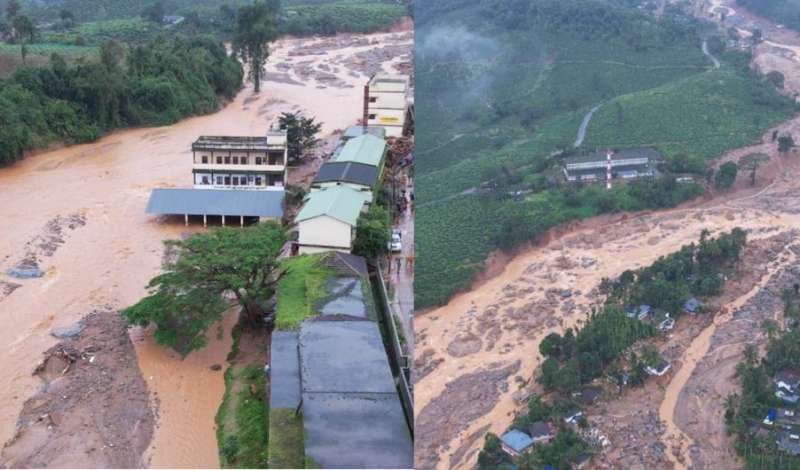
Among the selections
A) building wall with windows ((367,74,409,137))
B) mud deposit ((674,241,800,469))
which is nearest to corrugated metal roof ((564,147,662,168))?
mud deposit ((674,241,800,469))

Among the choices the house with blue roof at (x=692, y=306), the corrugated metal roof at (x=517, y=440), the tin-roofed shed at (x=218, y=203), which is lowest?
the tin-roofed shed at (x=218, y=203)

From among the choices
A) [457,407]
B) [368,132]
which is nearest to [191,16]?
[368,132]

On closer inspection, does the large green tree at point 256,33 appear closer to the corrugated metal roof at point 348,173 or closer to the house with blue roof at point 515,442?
the corrugated metal roof at point 348,173

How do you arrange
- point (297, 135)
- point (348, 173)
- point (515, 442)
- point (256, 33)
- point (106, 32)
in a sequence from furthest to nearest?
1. point (106, 32)
2. point (256, 33)
3. point (297, 135)
4. point (348, 173)
5. point (515, 442)

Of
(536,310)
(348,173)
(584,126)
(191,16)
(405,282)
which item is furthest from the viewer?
(191,16)

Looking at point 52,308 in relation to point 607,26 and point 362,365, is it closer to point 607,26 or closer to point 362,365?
point 362,365

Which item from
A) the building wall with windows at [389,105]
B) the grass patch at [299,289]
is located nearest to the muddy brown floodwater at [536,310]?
the grass patch at [299,289]

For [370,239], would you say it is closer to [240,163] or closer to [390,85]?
[240,163]
